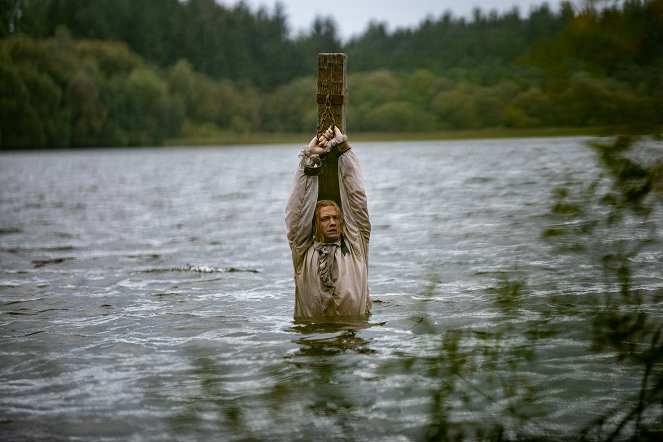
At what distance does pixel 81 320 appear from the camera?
13.1 metres

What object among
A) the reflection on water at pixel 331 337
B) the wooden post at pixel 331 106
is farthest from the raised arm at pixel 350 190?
the reflection on water at pixel 331 337

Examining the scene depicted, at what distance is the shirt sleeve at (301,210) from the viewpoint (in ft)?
32.9

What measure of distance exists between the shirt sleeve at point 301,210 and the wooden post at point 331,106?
0.46 ft

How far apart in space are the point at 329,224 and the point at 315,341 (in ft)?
4.80

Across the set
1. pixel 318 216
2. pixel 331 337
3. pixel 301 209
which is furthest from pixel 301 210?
pixel 331 337

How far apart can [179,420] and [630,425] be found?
3502 mm

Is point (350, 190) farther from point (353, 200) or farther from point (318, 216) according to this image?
point (318, 216)

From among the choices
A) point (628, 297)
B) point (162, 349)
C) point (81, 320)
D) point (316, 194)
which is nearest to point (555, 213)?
point (628, 297)

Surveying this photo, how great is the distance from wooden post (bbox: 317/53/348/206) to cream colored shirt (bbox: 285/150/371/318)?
10 cm

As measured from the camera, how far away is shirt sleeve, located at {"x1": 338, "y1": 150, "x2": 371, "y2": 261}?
9.94m

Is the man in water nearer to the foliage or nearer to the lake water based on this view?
the lake water

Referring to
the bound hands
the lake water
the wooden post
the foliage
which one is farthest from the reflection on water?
the foliage

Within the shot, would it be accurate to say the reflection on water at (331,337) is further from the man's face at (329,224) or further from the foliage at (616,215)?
the foliage at (616,215)

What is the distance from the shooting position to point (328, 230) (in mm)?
9961
